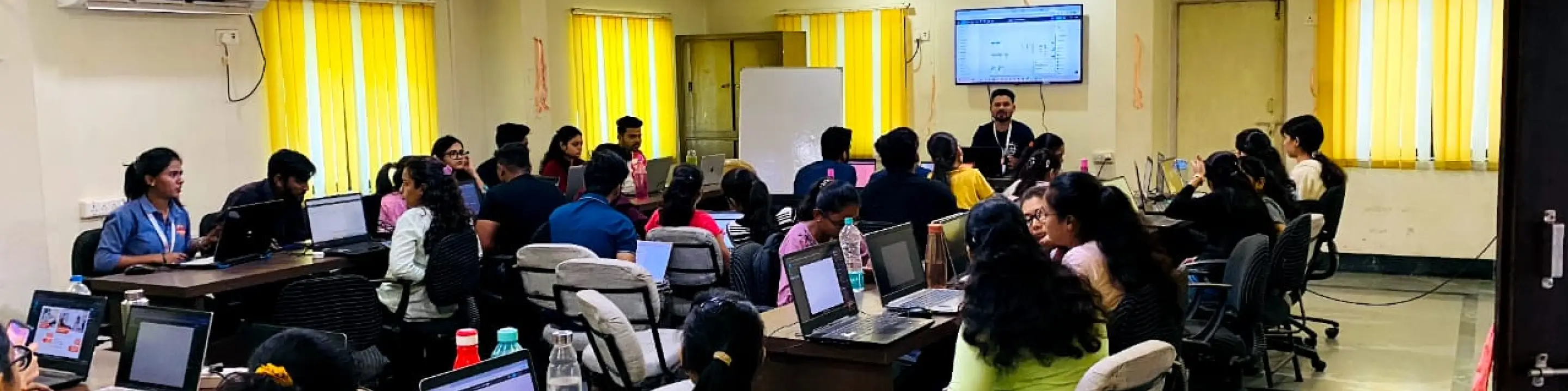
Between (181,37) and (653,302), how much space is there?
13.9ft

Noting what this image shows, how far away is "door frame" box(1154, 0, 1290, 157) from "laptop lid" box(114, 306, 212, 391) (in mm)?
7335

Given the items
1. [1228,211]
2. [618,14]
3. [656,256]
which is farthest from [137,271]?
[618,14]

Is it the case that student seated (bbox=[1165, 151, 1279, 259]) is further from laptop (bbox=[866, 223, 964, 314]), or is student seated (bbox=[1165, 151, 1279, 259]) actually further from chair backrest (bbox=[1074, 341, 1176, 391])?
chair backrest (bbox=[1074, 341, 1176, 391])

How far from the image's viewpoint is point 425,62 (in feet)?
29.8

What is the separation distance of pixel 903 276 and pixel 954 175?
2.37 metres

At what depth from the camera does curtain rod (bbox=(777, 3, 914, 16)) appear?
1035cm

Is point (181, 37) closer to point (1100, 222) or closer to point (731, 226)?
point (731, 226)

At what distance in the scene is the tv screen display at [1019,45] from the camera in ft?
31.5

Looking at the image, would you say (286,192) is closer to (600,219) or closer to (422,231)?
(422,231)

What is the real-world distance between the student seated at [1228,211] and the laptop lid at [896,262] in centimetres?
189

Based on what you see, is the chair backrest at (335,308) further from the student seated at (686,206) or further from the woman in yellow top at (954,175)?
the woman in yellow top at (954,175)

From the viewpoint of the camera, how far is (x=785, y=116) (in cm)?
1025

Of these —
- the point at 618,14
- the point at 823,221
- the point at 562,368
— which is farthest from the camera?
the point at 618,14

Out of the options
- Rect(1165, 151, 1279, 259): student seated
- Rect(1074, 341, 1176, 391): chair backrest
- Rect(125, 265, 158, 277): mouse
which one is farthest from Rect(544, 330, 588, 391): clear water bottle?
Rect(1165, 151, 1279, 259): student seated
